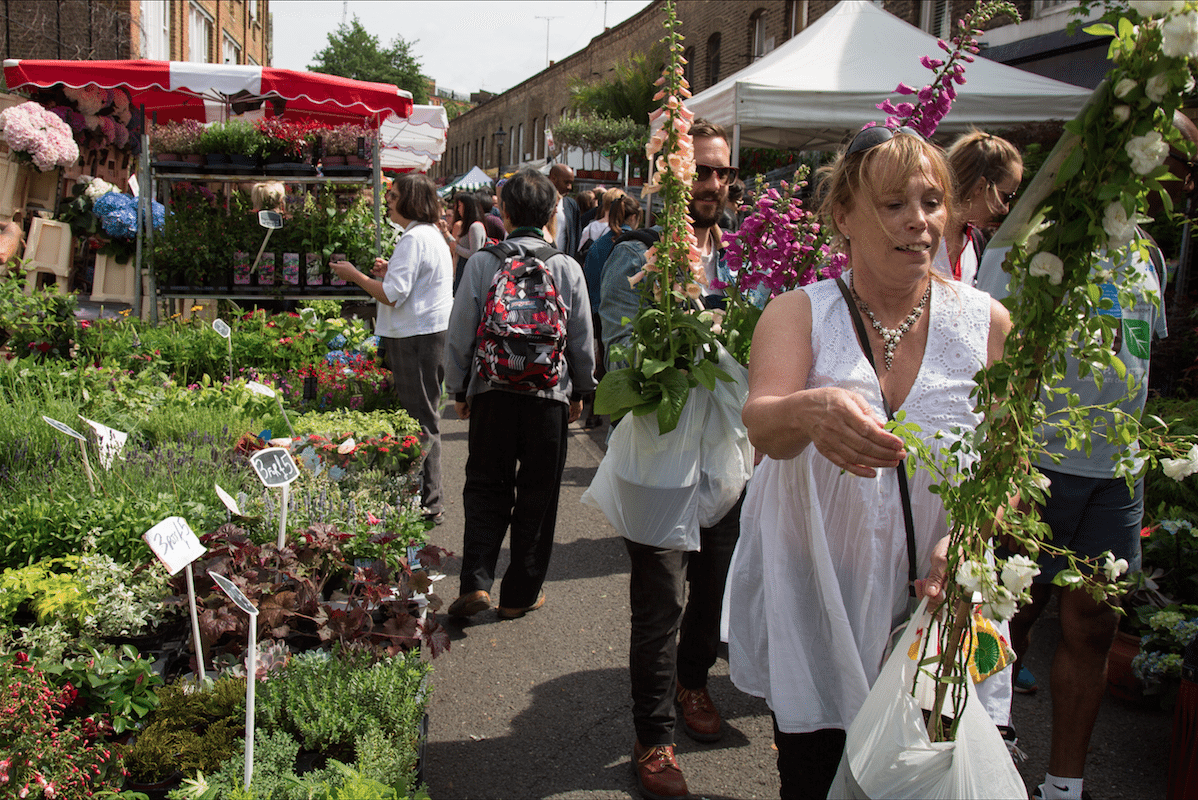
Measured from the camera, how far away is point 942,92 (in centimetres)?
265

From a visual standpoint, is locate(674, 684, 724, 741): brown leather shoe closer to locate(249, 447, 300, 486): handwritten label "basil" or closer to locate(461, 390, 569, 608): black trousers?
locate(461, 390, 569, 608): black trousers

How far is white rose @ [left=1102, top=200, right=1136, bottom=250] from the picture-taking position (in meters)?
1.15

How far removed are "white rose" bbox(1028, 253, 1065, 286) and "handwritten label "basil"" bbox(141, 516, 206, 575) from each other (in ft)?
6.31

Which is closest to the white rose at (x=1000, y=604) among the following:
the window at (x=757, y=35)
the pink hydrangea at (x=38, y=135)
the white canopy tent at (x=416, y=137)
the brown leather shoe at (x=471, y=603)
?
the brown leather shoe at (x=471, y=603)

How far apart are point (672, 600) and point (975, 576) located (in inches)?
63.0

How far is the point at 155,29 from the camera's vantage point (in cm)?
1541

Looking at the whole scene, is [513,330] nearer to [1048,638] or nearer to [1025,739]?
[1025,739]

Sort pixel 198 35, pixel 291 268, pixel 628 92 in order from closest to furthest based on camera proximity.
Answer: pixel 291 268
pixel 198 35
pixel 628 92

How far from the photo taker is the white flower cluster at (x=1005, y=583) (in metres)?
1.23

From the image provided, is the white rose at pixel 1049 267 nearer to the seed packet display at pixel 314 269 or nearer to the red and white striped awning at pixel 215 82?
the seed packet display at pixel 314 269

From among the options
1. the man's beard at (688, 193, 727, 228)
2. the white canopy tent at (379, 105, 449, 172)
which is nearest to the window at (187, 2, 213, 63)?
the white canopy tent at (379, 105, 449, 172)

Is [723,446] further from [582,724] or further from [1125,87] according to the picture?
[1125,87]

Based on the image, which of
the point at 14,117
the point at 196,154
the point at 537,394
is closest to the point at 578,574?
the point at 537,394

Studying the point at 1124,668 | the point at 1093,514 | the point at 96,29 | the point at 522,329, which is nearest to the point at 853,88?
the point at 522,329
